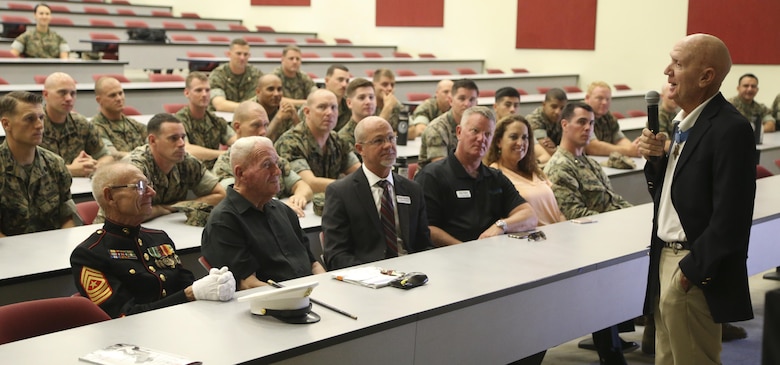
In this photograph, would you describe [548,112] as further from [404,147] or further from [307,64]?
[307,64]

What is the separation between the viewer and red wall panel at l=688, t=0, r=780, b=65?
10.0 meters

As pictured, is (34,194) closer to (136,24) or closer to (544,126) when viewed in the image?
(544,126)

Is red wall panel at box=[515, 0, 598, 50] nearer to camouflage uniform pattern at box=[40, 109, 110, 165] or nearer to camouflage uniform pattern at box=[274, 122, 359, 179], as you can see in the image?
camouflage uniform pattern at box=[274, 122, 359, 179]

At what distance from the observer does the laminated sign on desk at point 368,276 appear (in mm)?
2740

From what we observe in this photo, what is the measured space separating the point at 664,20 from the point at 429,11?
4106 mm

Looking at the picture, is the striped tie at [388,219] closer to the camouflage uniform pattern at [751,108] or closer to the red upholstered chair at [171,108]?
the red upholstered chair at [171,108]

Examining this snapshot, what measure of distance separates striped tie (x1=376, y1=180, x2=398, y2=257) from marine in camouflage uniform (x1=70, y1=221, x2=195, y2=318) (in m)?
0.85

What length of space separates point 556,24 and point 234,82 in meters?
5.81

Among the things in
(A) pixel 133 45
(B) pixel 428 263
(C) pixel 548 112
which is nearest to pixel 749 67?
(C) pixel 548 112

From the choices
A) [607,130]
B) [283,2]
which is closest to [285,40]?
[283,2]

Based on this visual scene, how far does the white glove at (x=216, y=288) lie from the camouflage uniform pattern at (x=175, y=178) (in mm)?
1767

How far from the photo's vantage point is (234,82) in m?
7.95

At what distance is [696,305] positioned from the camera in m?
2.42

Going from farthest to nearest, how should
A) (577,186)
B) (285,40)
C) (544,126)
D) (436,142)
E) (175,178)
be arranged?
(285,40) → (544,126) → (436,142) → (577,186) → (175,178)
